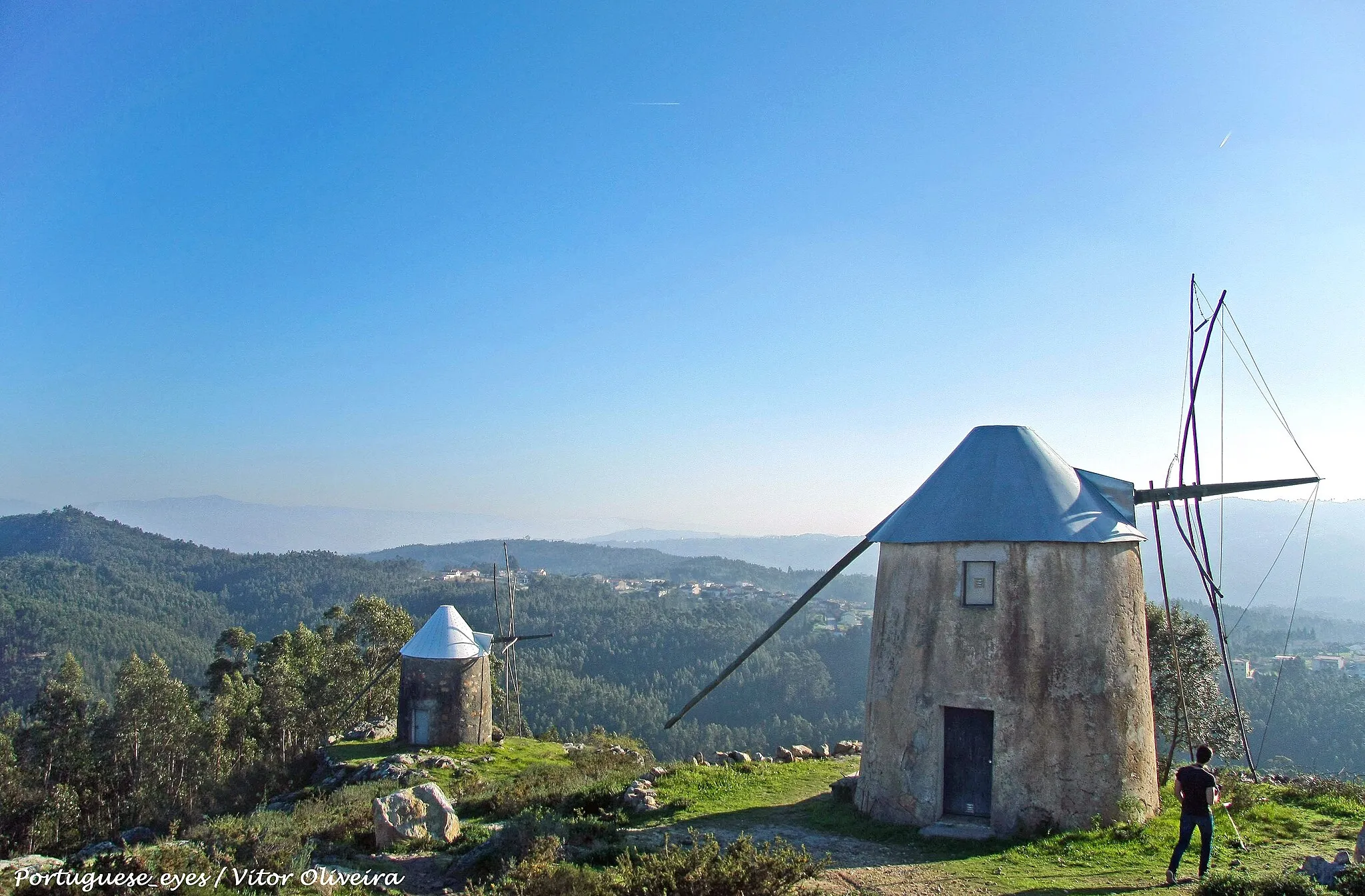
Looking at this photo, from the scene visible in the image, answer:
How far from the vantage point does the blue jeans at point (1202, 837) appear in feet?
29.5

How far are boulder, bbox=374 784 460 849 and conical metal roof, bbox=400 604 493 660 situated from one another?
14.3 metres

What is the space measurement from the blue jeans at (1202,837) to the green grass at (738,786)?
6.35m

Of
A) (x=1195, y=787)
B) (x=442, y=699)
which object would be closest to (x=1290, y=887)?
(x=1195, y=787)

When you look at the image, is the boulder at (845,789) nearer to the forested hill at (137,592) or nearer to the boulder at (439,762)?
the boulder at (439,762)

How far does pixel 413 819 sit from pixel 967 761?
7.83 metres

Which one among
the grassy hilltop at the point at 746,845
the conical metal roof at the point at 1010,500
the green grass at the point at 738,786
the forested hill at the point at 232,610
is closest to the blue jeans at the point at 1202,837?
the grassy hilltop at the point at 746,845

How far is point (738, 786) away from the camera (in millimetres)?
15344

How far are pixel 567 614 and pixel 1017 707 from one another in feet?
389

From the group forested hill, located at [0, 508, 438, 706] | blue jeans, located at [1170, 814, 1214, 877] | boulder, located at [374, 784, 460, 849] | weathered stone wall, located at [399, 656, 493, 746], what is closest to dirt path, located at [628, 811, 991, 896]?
blue jeans, located at [1170, 814, 1214, 877]

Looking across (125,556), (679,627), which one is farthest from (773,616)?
(125,556)

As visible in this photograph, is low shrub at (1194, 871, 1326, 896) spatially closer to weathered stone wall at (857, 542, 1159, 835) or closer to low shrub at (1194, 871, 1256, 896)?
low shrub at (1194, 871, 1256, 896)

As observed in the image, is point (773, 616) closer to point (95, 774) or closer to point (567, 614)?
point (567, 614)

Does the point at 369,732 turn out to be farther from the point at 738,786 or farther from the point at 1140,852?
the point at 1140,852

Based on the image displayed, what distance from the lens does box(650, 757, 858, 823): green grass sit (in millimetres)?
13648
